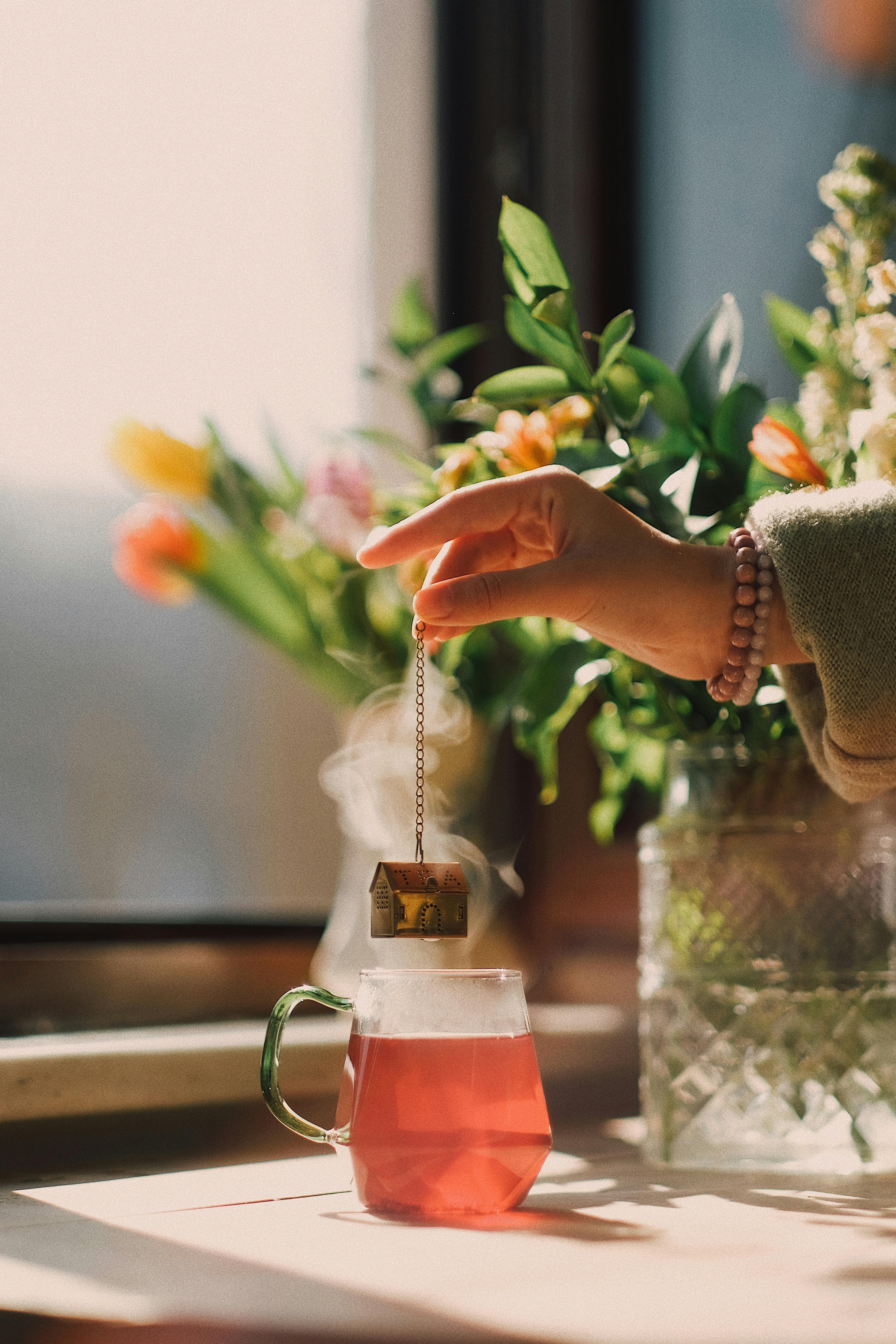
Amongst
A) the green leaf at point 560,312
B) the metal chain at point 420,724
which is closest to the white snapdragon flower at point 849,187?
the green leaf at point 560,312

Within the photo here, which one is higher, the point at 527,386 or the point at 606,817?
the point at 527,386

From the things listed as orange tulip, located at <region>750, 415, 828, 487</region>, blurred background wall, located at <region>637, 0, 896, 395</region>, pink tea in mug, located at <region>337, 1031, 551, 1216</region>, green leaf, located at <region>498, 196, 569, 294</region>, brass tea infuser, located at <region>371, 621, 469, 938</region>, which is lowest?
pink tea in mug, located at <region>337, 1031, 551, 1216</region>

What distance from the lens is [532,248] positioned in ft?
2.60

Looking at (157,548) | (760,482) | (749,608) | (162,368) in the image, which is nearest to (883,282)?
(760,482)

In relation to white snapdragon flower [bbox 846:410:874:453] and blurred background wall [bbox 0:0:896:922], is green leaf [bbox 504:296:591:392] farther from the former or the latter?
blurred background wall [bbox 0:0:896:922]

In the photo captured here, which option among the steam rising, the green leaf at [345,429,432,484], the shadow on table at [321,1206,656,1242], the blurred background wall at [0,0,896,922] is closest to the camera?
the shadow on table at [321,1206,656,1242]

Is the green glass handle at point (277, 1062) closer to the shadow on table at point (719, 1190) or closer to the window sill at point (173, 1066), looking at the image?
the shadow on table at point (719, 1190)

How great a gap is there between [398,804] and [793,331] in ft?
1.60

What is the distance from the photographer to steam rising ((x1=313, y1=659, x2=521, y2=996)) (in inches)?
43.8

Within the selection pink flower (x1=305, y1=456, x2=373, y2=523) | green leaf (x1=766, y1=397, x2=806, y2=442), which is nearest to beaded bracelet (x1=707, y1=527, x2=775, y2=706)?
green leaf (x1=766, y1=397, x2=806, y2=442)

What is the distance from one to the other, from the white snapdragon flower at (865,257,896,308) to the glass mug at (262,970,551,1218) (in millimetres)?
455

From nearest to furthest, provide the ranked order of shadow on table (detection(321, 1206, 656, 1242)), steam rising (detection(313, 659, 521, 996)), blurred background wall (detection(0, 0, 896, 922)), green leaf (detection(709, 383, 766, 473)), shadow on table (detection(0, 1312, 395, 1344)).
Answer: shadow on table (detection(0, 1312, 395, 1344)) → shadow on table (detection(321, 1206, 656, 1242)) → green leaf (detection(709, 383, 766, 473)) → steam rising (detection(313, 659, 521, 996)) → blurred background wall (detection(0, 0, 896, 922))

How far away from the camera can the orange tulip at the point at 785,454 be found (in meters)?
0.75

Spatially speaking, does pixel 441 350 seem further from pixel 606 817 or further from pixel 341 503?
pixel 606 817
